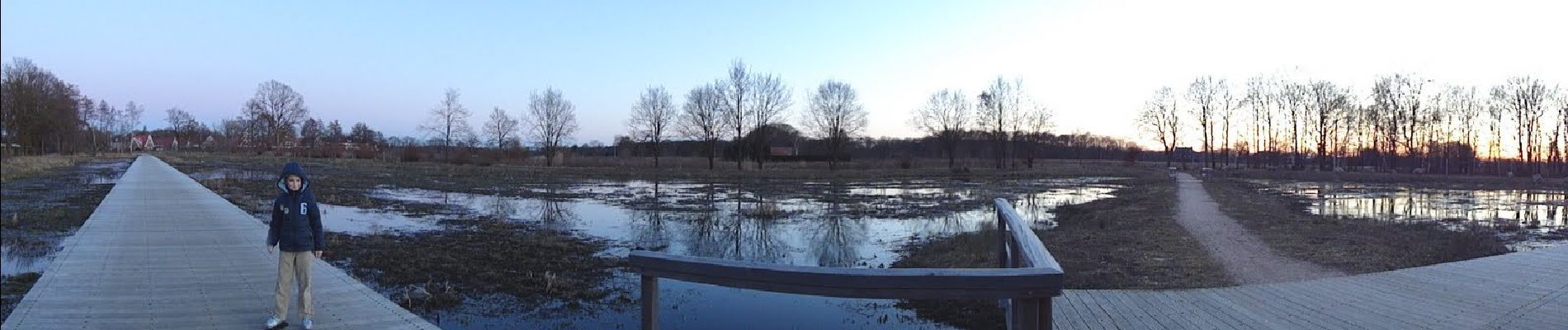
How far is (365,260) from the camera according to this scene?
10594 millimetres

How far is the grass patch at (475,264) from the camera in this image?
874 centimetres

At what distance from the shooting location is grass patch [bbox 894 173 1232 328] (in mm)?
7977

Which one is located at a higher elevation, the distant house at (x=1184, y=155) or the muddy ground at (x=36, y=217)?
the distant house at (x=1184, y=155)

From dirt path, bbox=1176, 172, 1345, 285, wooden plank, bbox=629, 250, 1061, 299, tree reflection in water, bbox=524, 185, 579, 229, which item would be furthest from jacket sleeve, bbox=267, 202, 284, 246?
tree reflection in water, bbox=524, 185, 579, 229

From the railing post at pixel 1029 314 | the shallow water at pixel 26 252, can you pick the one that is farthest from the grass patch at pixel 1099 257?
the shallow water at pixel 26 252

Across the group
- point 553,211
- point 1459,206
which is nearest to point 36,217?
point 553,211

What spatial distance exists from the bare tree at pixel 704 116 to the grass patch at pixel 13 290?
2063 inches

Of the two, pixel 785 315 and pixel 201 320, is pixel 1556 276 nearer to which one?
pixel 785 315

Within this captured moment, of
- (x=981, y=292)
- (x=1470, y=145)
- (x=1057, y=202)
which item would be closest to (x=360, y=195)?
(x=1057, y=202)

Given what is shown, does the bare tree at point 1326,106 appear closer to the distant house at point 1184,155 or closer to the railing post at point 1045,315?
the distant house at point 1184,155

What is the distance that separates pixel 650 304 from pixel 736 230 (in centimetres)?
1237

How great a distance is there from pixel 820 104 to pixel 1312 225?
50.5 metres

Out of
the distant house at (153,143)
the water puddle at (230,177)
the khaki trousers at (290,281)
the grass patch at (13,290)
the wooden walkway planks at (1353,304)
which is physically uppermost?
the distant house at (153,143)

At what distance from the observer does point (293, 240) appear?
5.96 meters
